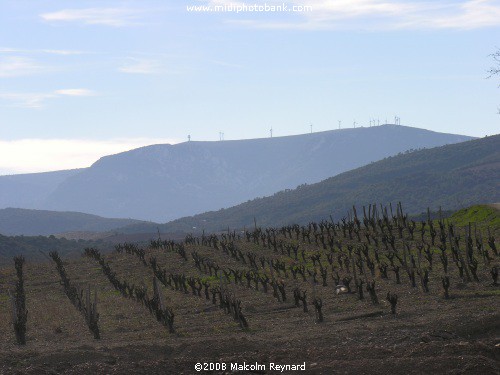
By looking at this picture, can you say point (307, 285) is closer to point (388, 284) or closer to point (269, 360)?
point (388, 284)

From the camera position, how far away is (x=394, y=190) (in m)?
151

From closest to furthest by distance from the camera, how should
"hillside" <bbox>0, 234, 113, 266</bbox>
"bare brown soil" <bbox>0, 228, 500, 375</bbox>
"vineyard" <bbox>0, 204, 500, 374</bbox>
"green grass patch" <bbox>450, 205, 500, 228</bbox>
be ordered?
1. "bare brown soil" <bbox>0, 228, 500, 375</bbox>
2. "vineyard" <bbox>0, 204, 500, 374</bbox>
3. "green grass patch" <bbox>450, 205, 500, 228</bbox>
4. "hillside" <bbox>0, 234, 113, 266</bbox>

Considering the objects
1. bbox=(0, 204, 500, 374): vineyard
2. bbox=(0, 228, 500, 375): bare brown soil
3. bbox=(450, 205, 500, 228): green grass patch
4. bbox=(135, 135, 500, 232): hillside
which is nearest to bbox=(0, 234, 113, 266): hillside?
bbox=(135, 135, 500, 232): hillside

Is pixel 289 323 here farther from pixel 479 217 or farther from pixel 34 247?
pixel 34 247

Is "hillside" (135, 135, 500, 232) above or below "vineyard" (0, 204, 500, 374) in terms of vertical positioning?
above

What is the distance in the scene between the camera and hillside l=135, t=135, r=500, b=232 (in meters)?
143

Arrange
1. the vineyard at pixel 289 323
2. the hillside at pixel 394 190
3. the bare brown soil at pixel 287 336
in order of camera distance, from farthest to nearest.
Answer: the hillside at pixel 394 190 → the vineyard at pixel 289 323 → the bare brown soil at pixel 287 336

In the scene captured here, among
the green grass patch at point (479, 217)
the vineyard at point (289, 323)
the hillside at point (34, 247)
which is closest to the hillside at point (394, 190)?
the hillside at point (34, 247)

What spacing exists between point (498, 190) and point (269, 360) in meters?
127

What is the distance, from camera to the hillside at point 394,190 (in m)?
143

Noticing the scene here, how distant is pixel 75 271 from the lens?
165 feet

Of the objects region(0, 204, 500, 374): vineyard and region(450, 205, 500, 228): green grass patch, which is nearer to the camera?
region(0, 204, 500, 374): vineyard

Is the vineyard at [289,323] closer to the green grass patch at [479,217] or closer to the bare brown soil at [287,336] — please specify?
the bare brown soil at [287,336]

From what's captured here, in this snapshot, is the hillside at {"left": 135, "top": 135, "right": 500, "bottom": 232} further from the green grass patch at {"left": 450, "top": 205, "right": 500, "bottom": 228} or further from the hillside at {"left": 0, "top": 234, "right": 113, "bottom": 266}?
the green grass patch at {"left": 450, "top": 205, "right": 500, "bottom": 228}
